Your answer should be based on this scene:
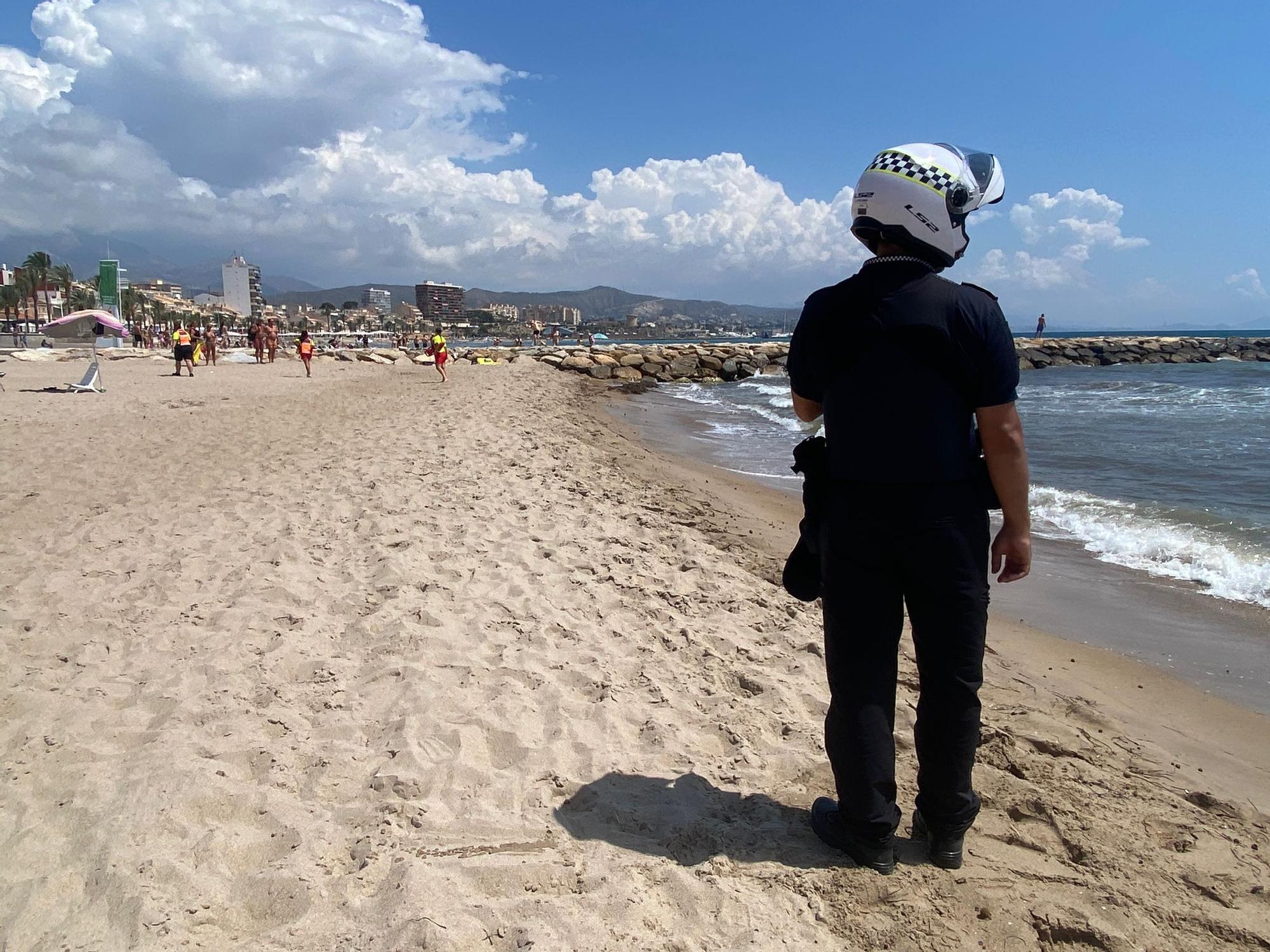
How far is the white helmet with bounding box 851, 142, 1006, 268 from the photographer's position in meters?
2.11

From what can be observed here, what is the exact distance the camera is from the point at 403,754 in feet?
9.09

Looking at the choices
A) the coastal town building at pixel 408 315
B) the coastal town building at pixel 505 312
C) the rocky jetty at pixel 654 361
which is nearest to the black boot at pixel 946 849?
the rocky jetty at pixel 654 361

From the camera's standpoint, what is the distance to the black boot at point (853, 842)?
225 centimetres

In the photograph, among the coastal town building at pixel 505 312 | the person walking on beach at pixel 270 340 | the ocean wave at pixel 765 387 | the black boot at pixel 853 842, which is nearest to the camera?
the black boot at pixel 853 842

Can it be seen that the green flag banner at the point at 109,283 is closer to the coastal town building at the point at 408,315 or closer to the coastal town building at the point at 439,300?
the coastal town building at the point at 408,315

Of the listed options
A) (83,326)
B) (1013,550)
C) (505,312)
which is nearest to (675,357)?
(83,326)

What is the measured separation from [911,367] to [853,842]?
1.40 metres

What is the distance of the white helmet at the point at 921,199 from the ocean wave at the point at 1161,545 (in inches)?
199

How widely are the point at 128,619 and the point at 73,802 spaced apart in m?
1.66

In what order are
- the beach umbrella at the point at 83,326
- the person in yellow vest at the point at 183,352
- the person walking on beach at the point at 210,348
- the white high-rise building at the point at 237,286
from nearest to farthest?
the beach umbrella at the point at 83,326, the person in yellow vest at the point at 183,352, the person walking on beach at the point at 210,348, the white high-rise building at the point at 237,286

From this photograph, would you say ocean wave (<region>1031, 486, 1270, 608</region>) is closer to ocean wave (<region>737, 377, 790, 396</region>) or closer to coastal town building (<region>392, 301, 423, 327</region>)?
ocean wave (<region>737, 377, 790, 396</region>)

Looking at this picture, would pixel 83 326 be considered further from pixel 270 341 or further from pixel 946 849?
pixel 946 849

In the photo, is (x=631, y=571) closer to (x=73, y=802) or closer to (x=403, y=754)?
(x=403, y=754)

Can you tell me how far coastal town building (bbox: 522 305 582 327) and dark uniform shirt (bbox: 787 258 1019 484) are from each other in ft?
504
